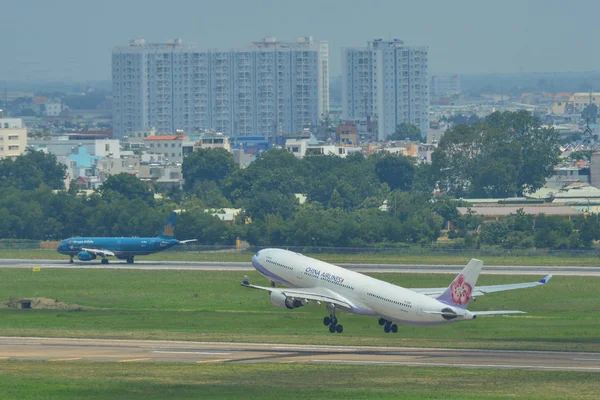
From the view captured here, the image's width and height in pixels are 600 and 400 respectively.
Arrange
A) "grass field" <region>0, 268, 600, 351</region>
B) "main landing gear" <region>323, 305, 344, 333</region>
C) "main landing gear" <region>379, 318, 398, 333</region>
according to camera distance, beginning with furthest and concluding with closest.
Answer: "main landing gear" <region>323, 305, 344, 333</region>, "main landing gear" <region>379, 318, 398, 333</region>, "grass field" <region>0, 268, 600, 351</region>

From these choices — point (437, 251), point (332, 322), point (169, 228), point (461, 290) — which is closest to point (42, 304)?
point (332, 322)

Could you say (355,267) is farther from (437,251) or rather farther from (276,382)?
(276,382)

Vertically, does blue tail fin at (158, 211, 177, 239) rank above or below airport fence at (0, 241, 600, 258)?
above

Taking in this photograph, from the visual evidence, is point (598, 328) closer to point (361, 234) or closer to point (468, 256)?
point (468, 256)

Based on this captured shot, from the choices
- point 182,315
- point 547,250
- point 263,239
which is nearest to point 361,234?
point 263,239

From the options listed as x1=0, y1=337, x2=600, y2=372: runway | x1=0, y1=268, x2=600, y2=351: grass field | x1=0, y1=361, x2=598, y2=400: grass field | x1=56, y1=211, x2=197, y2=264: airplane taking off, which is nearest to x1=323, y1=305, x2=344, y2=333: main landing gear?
x1=0, y1=268, x2=600, y2=351: grass field

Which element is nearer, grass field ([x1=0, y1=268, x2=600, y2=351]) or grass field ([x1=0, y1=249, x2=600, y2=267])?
grass field ([x1=0, y1=268, x2=600, y2=351])

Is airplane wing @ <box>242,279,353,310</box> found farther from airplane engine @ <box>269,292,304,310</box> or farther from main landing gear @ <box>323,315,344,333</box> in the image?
main landing gear @ <box>323,315,344,333</box>
